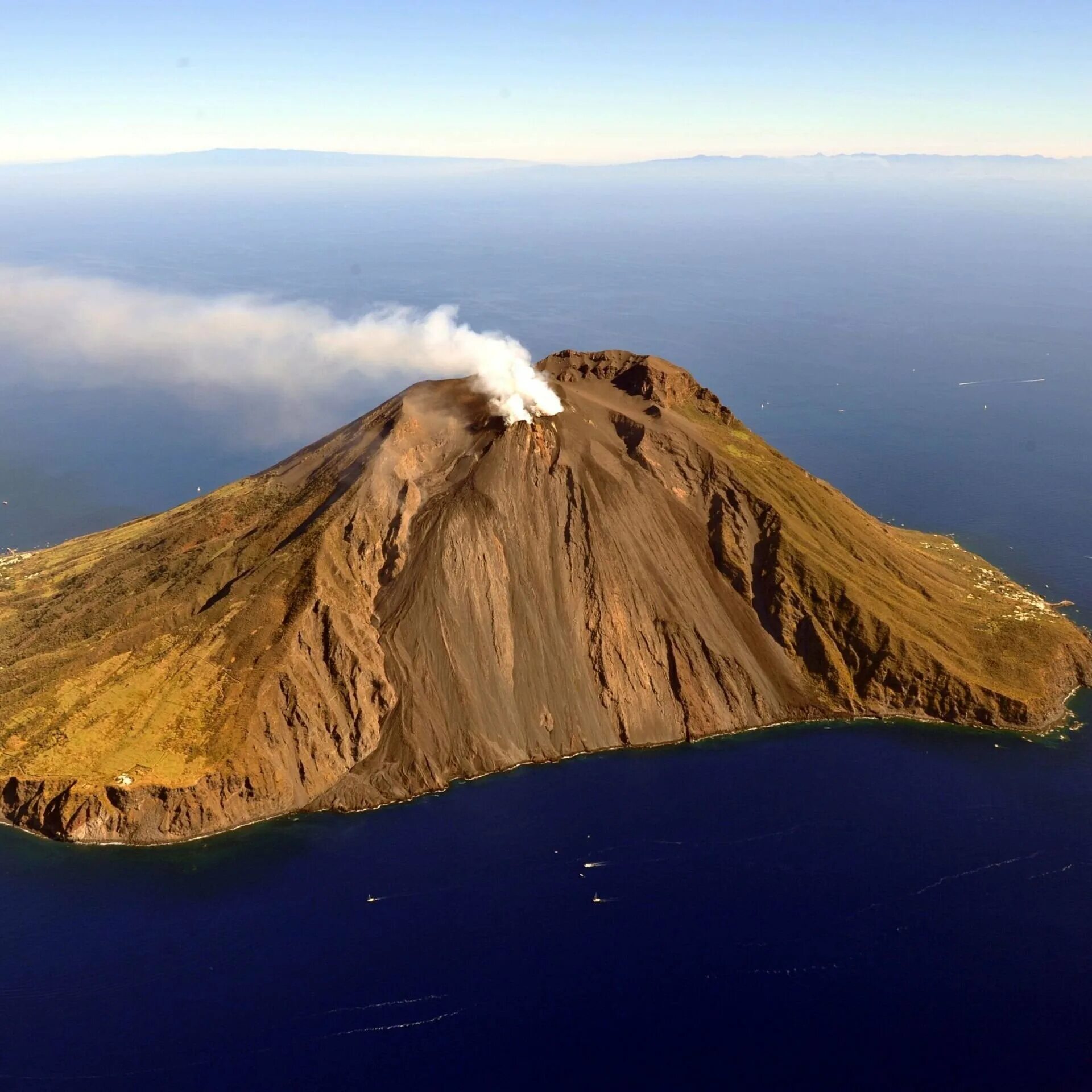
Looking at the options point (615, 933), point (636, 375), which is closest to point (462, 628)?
point (615, 933)

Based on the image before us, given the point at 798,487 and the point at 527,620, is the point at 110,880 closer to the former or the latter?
the point at 527,620

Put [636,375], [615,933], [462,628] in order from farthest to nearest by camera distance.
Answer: [636,375] < [462,628] < [615,933]

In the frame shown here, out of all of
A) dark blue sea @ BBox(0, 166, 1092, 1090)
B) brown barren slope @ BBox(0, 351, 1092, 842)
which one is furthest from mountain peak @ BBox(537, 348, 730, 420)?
dark blue sea @ BBox(0, 166, 1092, 1090)

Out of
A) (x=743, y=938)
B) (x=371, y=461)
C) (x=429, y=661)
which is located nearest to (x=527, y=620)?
(x=429, y=661)

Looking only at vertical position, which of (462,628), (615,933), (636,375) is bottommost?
(615,933)

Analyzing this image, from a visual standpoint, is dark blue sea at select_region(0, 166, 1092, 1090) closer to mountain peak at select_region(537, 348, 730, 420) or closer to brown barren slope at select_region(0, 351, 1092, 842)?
brown barren slope at select_region(0, 351, 1092, 842)

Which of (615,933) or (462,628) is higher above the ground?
(462,628)

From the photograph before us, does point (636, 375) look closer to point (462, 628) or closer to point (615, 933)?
point (462, 628)

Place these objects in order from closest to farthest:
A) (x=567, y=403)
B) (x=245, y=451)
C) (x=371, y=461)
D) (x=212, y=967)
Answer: (x=212, y=967)
(x=371, y=461)
(x=567, y=403)
(x=245, y=451)
